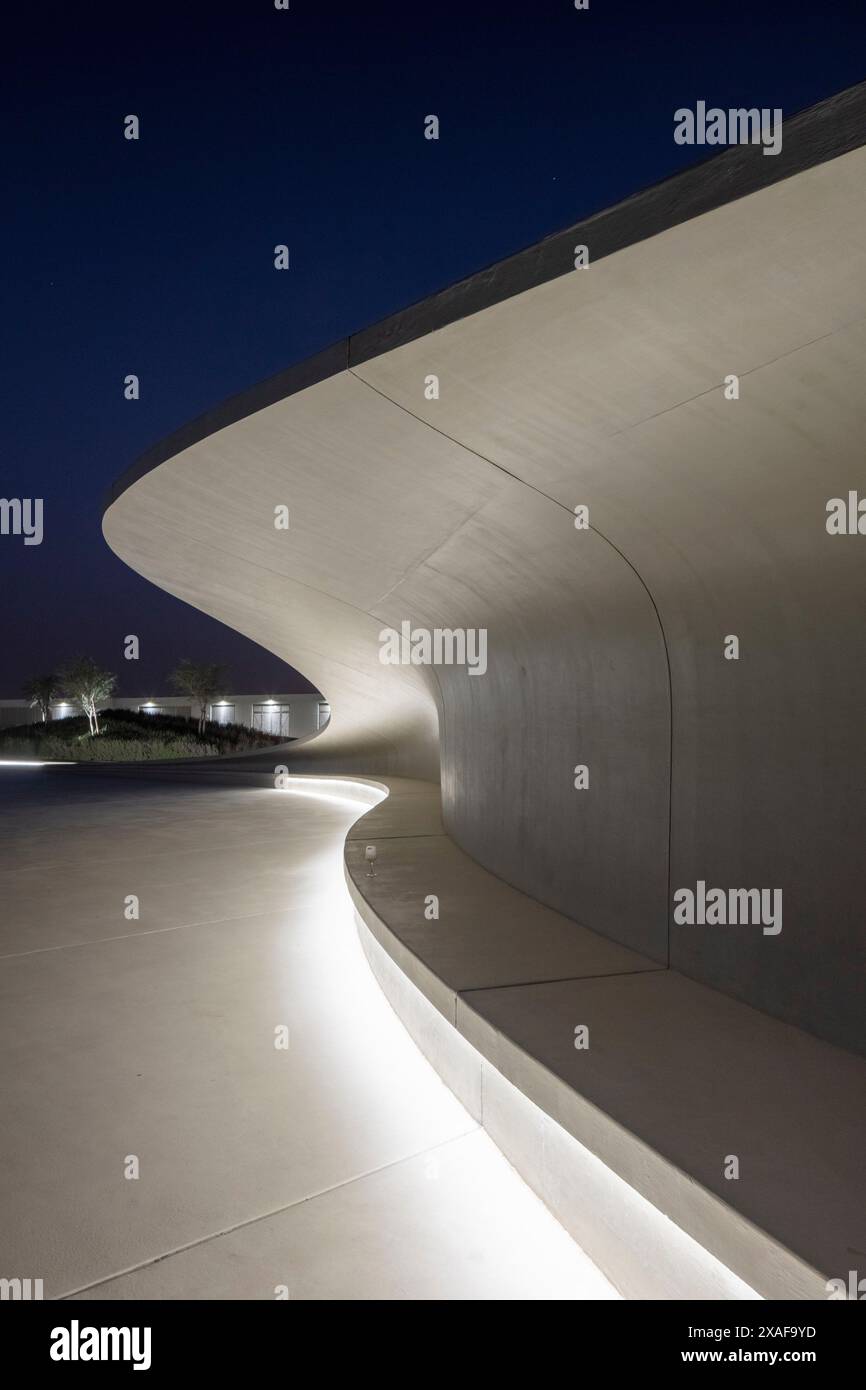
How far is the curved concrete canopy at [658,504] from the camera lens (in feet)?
Result: 8.89

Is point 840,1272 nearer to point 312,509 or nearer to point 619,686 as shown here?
point 619,686

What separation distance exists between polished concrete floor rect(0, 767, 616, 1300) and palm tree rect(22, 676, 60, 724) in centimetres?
4790

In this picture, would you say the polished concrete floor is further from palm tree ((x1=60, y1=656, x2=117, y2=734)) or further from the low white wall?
palm tree ((x1=60, y1=656, x2=117, y2=734))

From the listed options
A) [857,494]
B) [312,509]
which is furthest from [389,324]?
[312,509]

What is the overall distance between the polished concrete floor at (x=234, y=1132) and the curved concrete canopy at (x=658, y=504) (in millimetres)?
1436

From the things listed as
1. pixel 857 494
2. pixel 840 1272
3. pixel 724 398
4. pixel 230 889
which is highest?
pixel 724 398

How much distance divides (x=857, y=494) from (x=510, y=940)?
9.36ft

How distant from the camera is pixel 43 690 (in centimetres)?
5097
